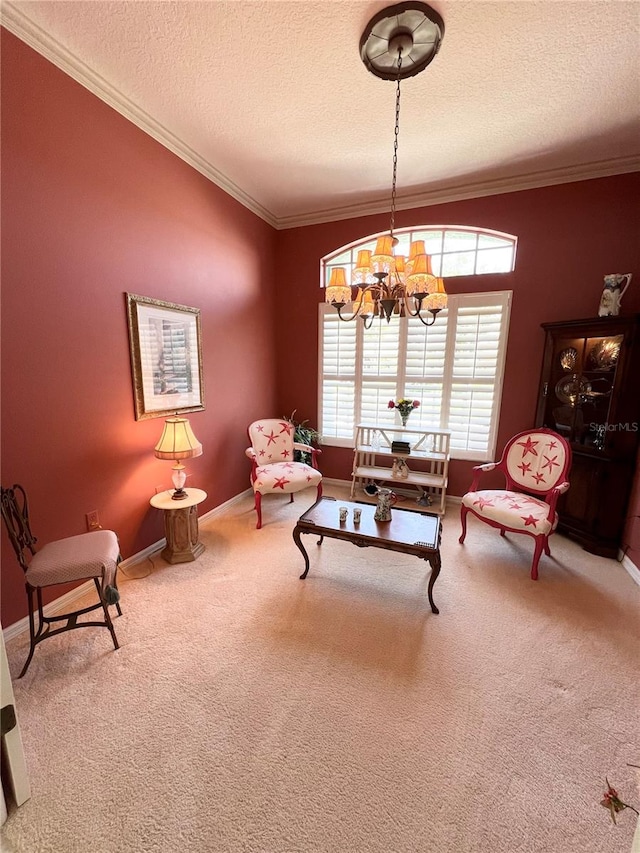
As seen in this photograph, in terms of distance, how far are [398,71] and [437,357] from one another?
7.65ft

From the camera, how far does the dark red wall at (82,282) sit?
1.84 metres

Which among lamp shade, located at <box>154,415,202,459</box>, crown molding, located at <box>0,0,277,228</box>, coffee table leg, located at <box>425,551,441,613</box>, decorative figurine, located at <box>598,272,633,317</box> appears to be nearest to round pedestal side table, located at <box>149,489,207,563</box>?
lamp shade, located at <box>154,415,202,459</box>

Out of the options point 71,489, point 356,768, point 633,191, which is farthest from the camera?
point 633,191

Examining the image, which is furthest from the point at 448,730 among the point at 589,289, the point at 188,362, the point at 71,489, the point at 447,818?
the point at 589,289

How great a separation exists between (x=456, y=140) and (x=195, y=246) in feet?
7.61

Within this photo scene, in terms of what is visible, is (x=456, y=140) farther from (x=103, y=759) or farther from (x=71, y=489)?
(x=103, y=759)

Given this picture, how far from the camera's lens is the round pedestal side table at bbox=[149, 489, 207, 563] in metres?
2.63

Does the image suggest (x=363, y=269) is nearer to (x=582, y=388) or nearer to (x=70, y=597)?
(x=582, y=388)

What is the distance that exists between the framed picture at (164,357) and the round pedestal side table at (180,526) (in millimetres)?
691

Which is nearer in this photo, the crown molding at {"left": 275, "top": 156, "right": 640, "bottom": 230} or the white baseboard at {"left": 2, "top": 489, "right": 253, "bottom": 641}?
the white baseboard at {"left": 2, "top": 489, "right": 253, "bottom": 641}

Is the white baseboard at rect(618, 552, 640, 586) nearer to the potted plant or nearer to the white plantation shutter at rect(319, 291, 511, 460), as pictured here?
the white plantation shutter at rect(319, 291, 511, 460)

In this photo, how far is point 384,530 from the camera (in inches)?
90.4

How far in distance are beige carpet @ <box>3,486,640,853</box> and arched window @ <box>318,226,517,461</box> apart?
5.87 ft

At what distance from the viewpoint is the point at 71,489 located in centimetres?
220
